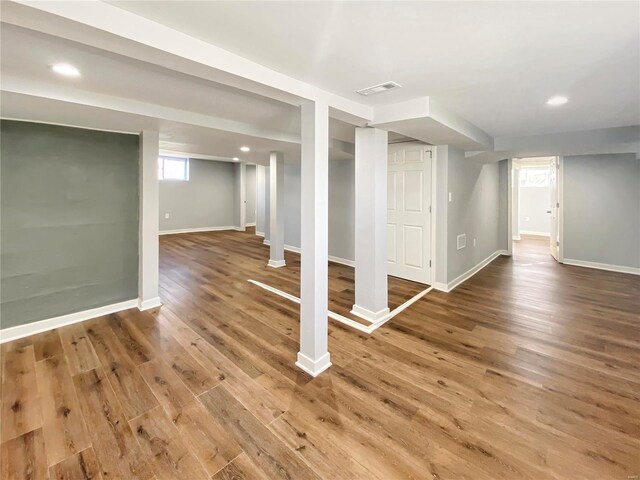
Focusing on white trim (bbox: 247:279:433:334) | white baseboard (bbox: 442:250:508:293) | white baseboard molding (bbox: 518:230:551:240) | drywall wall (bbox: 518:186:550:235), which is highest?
drywall wall (bbox: 518:186:550:235)

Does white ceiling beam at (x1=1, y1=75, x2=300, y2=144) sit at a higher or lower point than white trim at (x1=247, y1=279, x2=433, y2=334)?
higher

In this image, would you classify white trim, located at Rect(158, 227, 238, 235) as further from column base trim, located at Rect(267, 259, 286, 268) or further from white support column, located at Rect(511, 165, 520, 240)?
white support column, located at Rect(511, 165, 520, 240)

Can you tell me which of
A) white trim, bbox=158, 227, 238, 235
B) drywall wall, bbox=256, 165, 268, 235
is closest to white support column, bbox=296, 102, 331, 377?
drywall wall, bbox=256, 165, 268, 235

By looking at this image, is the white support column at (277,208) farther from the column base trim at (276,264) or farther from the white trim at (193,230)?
the white trim at (193,230)

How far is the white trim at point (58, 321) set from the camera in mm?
2773

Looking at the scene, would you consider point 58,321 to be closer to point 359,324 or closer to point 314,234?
point 314,234

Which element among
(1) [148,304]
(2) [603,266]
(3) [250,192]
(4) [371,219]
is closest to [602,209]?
(2) [603,266]

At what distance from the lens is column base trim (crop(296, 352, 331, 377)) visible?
2271mm

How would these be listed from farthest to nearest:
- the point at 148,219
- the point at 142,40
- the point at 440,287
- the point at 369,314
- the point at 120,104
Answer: the point at 440,287 < the point at 148,219 < the point at 369,314 < the point at 120,104 < the point at 142,40

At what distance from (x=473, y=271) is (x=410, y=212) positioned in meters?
1.73

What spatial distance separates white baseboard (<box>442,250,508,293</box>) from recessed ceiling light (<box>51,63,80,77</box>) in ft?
14.7

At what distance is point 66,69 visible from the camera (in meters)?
1.93

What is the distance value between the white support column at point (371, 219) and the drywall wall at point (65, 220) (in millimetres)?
2629

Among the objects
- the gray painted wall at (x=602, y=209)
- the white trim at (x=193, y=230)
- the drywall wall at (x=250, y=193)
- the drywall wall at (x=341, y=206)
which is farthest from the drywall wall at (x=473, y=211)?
the white trim at (x=193, y=230)
